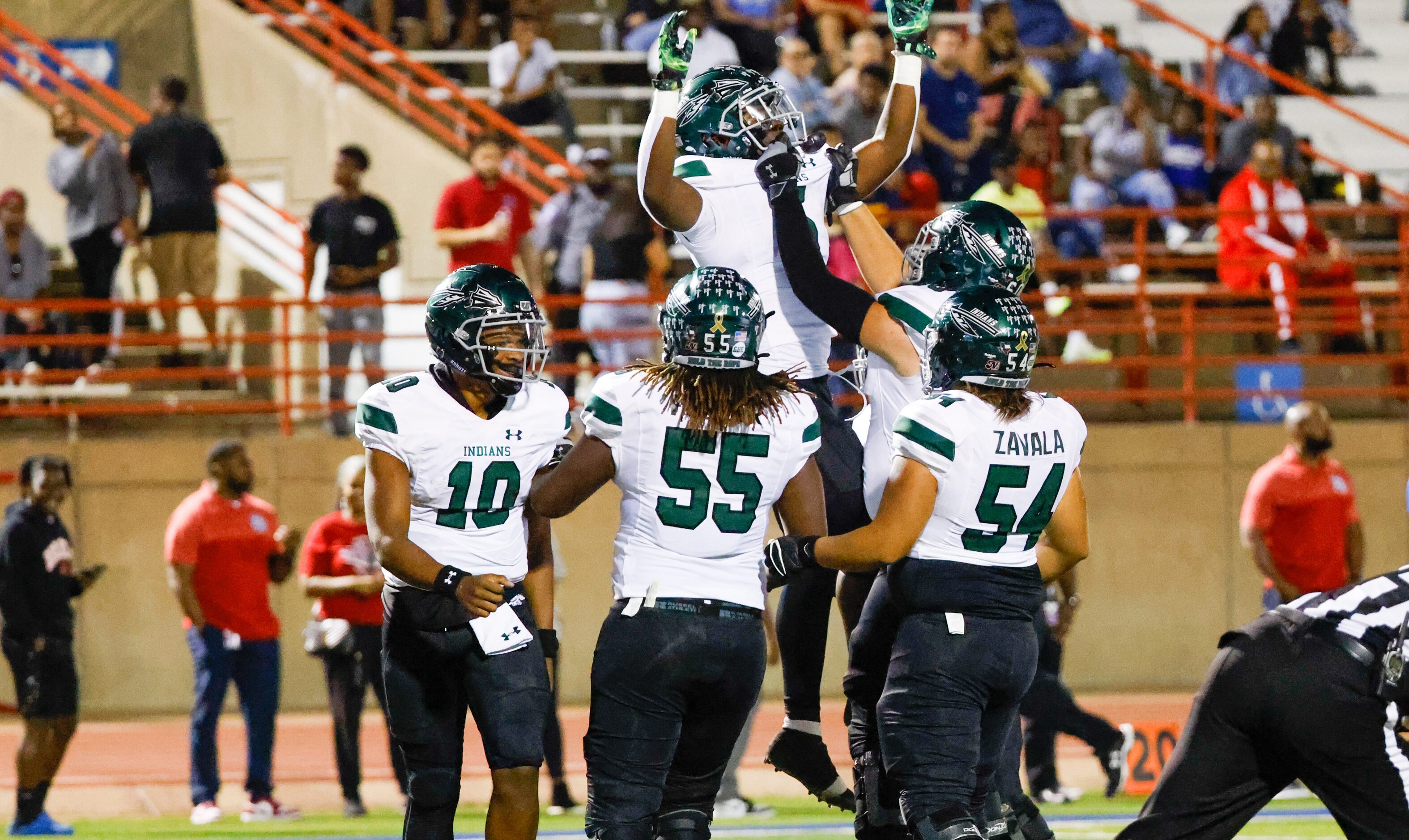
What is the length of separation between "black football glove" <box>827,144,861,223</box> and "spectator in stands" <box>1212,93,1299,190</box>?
10707 millimetres

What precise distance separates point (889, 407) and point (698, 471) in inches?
41.1

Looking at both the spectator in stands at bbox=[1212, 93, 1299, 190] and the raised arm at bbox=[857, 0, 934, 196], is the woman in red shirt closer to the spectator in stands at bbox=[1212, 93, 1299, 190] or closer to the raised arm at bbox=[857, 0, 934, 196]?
the raised arm at bbox=[857, 0, 934, 196]

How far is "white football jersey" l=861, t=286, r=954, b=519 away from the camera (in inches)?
247

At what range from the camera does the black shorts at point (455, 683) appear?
19.5ft

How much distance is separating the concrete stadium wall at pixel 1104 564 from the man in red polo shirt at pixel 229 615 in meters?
3.00

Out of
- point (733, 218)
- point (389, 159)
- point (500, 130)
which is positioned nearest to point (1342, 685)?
point (733, 218)

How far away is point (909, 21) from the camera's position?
22.2 feet

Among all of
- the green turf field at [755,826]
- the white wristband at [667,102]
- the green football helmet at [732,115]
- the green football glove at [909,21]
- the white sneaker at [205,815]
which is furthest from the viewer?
the white sneaker at [205,815]

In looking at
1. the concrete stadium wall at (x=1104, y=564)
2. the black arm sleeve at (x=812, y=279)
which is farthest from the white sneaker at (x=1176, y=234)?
the black arm sleeve at (x=812, y=279)

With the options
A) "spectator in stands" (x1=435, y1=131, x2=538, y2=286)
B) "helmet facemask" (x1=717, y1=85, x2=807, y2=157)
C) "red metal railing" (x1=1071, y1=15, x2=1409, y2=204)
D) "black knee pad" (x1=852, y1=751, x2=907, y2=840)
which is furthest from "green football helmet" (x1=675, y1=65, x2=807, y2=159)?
"red metal railing" (x1=1071, y1=15, x2=1409, y2=204)

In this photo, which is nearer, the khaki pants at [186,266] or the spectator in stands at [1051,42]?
the khaki pants at [186,266]

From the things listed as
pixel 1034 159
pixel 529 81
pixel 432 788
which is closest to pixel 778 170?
pixel 432 788

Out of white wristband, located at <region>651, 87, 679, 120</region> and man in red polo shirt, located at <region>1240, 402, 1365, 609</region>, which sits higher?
white wristband, located at <region>651, 87, 679, 120</region>

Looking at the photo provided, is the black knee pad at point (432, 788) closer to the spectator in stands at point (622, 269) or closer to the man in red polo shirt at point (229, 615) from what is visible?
the man in red polo shirt at point (229, 615)
